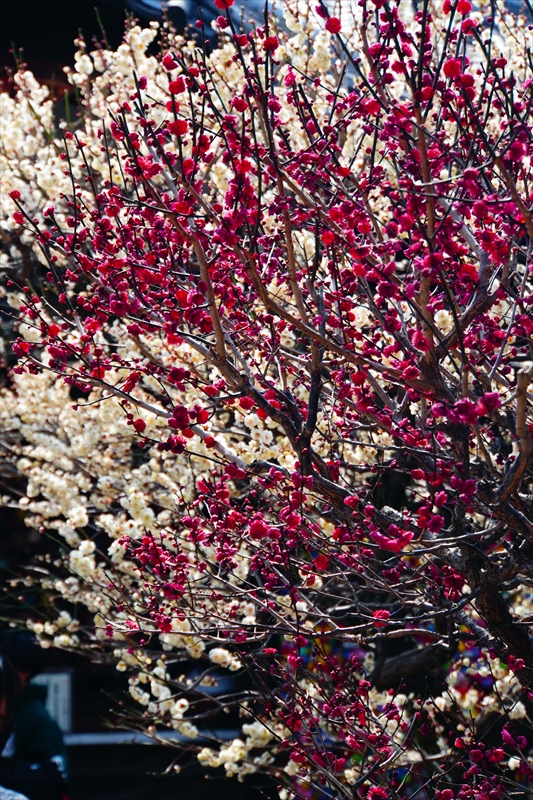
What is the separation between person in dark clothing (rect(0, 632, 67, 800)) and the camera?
511 centimetres

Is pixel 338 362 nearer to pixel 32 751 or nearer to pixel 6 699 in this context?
pixel 6 699

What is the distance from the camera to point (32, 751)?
5320mm

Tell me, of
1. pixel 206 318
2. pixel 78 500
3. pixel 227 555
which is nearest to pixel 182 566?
pixel 227 555

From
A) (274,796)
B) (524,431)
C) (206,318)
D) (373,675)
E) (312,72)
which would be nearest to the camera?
(524,431)

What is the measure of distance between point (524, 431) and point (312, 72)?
4.33 metres

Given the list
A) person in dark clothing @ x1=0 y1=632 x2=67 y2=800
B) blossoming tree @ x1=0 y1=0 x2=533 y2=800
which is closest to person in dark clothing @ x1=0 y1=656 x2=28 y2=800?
person in dark clothing @ x1=0 y1=632 x2=67 y2=800

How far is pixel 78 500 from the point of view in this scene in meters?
6.52

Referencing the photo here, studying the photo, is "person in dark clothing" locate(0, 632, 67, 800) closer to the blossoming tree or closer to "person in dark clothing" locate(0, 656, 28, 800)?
"person in dark clothing" locate(0, 656, 28, 800)

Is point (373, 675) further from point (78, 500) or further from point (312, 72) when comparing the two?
point (312, 72)

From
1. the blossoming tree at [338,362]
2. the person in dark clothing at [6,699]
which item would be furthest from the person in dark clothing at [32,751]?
the blossoming tree at [338,362]

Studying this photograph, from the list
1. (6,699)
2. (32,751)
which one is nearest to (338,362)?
(6,699)

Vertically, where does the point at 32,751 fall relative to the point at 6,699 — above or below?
below

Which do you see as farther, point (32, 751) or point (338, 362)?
point (32, 751)

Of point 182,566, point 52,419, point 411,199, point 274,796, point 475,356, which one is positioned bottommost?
point 274,796
